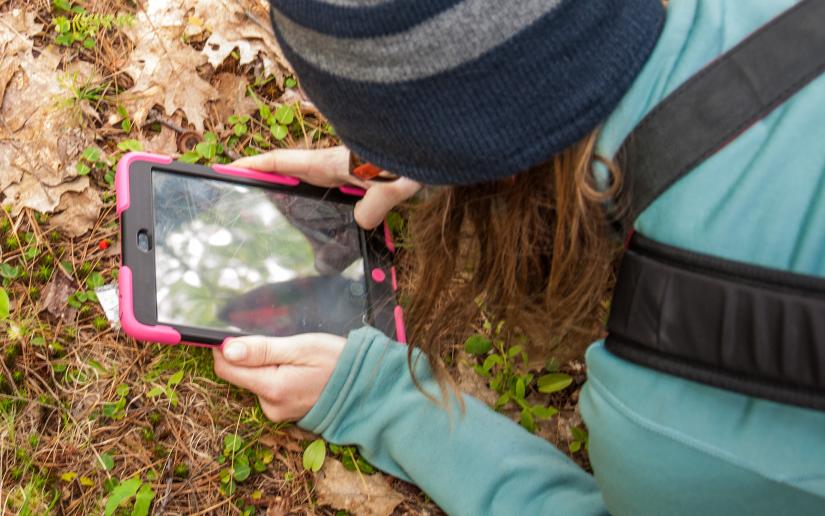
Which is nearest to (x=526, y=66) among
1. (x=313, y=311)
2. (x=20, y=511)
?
(x=313, y=311)

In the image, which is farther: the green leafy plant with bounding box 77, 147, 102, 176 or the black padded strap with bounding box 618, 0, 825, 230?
the green leafy plant with bounding box 77, 147, 102, 176

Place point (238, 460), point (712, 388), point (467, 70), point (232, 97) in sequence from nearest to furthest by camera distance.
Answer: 1. point (467, 70)
2. point (712, 388)
3. point (238, 460)
4. point (232, 97)

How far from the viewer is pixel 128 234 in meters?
2.15

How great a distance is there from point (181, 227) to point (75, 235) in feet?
1.31

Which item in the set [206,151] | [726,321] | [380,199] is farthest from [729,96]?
[206,151]

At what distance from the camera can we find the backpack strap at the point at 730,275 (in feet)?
4.00

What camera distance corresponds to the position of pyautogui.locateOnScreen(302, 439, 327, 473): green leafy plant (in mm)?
2248

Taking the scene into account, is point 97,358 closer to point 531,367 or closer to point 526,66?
point 531,367

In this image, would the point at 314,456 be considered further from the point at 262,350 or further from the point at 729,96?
the point at 729,96

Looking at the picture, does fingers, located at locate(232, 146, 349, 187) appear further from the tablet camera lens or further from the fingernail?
the fingernail

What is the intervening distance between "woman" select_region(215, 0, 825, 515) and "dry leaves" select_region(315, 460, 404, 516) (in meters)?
0.81

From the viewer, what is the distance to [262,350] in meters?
2.17

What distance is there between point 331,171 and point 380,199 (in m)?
0.18

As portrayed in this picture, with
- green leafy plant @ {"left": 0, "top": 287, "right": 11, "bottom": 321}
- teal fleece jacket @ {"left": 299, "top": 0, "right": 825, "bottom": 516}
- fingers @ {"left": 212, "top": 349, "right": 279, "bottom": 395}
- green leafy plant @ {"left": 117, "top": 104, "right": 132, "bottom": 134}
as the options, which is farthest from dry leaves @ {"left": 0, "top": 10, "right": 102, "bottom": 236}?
teal fleece jacket @ {"left": 299, "top": 0, "right": 825, "bottom": 516}
